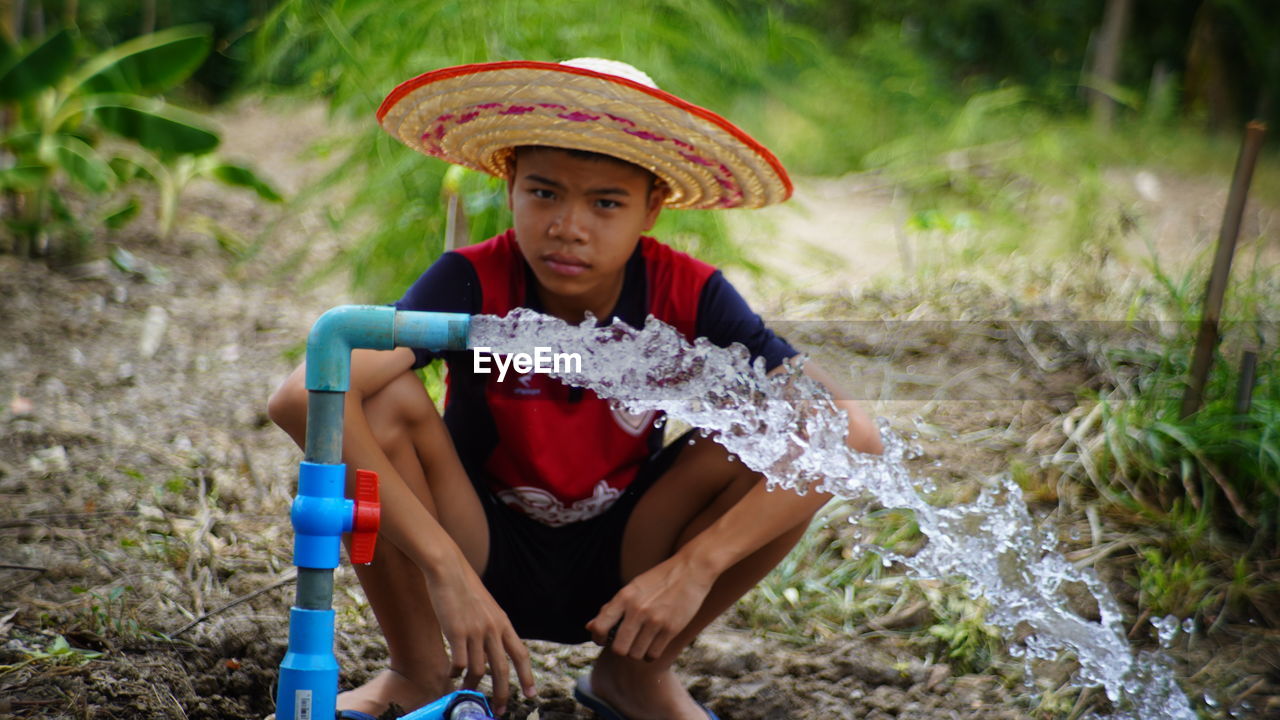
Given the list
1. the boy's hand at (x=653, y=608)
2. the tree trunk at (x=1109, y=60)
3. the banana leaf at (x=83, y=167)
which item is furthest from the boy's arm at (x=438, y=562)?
the tree trunk at (x=1109, y=60)

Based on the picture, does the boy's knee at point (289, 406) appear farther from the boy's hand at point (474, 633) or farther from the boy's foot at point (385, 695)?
the boy's foot at point (385, 695)

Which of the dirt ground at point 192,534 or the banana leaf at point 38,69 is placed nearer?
the dirt ground at point 192,534

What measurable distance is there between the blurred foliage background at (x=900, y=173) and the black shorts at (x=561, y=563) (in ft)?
1.92

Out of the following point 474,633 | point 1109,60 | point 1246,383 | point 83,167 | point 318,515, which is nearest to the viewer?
point 318,515

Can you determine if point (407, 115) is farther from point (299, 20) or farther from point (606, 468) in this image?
point (299, 20)

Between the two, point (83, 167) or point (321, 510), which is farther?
point (83, 167)

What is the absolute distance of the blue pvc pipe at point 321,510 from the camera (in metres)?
1.08

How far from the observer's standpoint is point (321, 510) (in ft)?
3.51

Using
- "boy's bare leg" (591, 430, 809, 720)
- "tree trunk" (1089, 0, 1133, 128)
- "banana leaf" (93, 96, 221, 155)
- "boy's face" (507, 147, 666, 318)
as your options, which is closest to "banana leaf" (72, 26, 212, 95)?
"banana leaf" (93, 96, 221, 155)

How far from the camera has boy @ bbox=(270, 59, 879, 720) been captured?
4.74 ft

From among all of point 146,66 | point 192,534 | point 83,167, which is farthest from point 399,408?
point 146,66

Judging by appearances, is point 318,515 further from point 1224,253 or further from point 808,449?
point 1224,253

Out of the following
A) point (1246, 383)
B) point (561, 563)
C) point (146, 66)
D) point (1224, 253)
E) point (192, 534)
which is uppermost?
point (146, 66)

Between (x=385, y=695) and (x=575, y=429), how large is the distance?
1.57 ft
